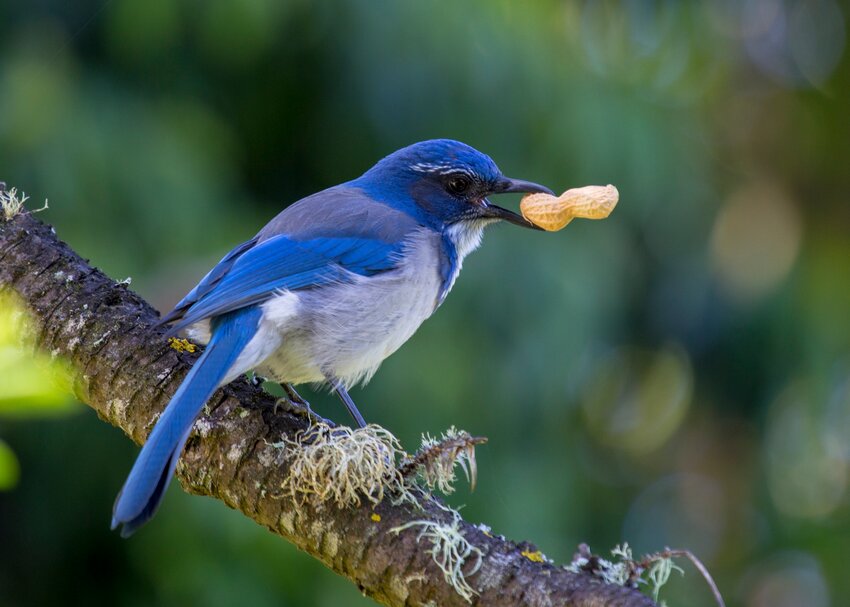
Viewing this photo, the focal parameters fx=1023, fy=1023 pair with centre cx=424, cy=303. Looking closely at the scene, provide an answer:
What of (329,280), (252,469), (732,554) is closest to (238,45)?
(329,280)

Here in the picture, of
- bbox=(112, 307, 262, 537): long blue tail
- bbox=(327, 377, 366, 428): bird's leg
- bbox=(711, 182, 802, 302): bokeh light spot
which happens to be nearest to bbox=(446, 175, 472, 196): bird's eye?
bbox=(327, 377, 366, 428): bird's leg

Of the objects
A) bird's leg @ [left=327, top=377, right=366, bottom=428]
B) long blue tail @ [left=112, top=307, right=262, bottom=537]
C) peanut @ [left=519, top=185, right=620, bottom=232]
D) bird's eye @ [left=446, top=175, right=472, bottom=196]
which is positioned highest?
bird's eye @ [left=446, top=175, right=472, bottom=196]

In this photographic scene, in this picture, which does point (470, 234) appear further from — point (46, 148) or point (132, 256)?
point (46, 148)

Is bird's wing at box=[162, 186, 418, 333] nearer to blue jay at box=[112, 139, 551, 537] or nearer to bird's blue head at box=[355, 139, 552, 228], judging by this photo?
blue jay at box=[112, 139, 551, 537]

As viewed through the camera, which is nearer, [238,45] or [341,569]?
[341,569]

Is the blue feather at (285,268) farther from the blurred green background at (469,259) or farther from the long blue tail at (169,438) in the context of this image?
the blurred green background at (469,259)

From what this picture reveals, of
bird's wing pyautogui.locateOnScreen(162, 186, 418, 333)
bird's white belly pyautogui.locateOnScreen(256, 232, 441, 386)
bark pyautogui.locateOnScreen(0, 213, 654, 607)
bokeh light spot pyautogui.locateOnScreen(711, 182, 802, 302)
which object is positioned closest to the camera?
bark pyautogui.locateOnScreen(0, 213, 654, 607)

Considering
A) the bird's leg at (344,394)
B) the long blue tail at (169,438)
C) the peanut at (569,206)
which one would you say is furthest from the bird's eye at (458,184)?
the long blue tail at (169,438)
